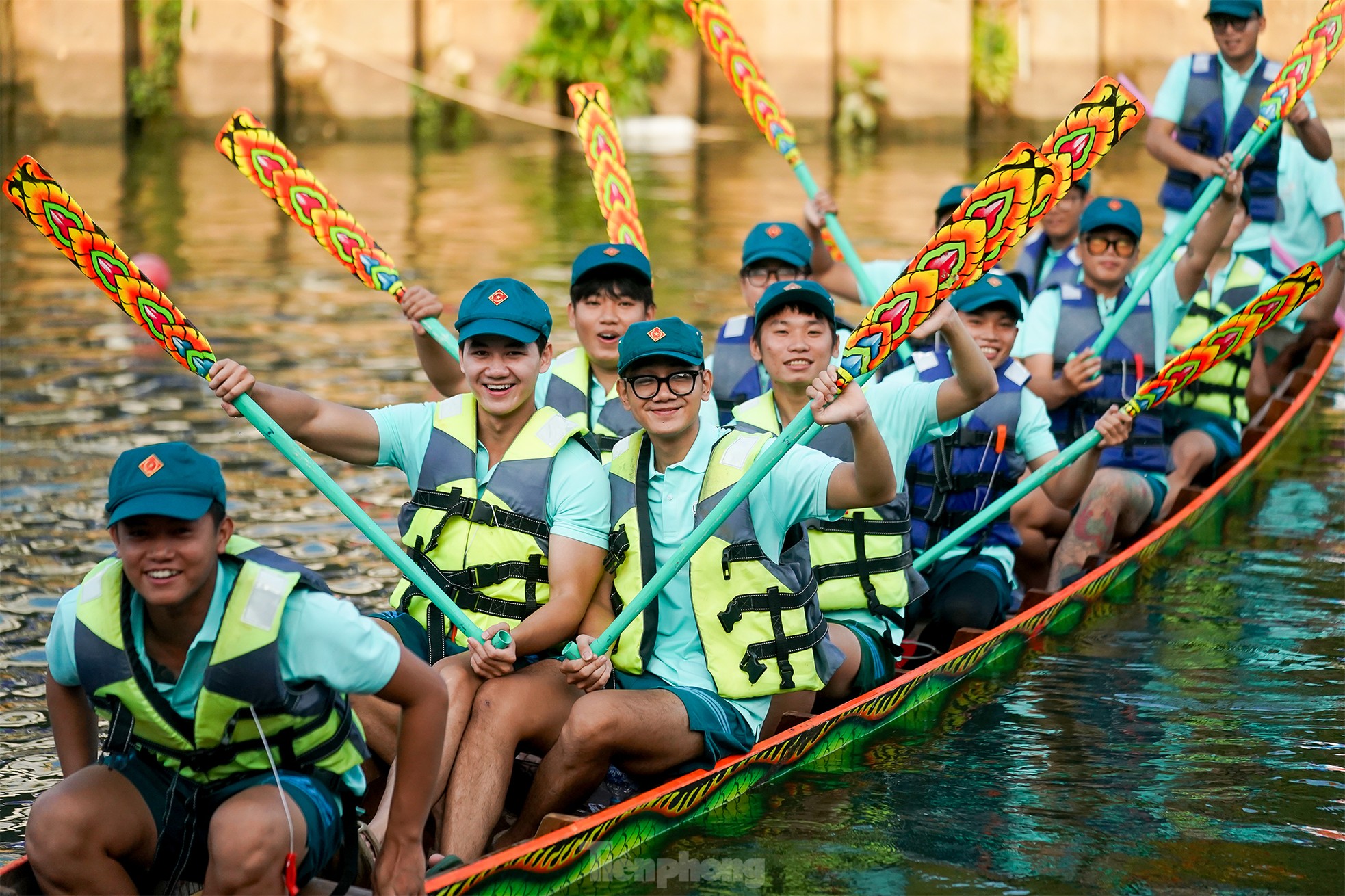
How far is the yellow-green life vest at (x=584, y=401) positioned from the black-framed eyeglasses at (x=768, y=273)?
82cm

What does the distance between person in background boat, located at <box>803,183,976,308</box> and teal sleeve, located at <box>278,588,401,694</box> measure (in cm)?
Answer: 386

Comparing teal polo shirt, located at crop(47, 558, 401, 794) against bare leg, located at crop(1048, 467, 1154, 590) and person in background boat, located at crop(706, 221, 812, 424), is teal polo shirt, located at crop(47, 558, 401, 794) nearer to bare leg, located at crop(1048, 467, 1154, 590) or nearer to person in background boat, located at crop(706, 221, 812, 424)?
person in background boat, located at crop(706, 221, 812, 424)

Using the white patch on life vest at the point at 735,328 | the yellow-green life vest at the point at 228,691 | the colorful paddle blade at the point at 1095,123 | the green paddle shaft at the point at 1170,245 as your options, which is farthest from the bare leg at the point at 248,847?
the green paddle shaft at the point at 1170,245

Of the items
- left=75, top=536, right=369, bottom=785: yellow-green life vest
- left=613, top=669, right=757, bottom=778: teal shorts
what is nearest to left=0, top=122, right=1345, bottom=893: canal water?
left=613, top=669, right=757, bottom=778: teal shorts

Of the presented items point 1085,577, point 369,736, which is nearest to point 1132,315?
point 1085,577

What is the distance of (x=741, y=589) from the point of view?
3869mm

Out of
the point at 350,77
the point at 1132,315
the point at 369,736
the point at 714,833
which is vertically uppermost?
the point at 350,77

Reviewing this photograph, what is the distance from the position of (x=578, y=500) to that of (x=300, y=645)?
1023mm

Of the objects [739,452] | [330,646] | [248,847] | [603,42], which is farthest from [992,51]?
[248,847]

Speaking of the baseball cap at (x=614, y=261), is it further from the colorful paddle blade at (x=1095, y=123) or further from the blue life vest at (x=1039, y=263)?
the blue life vest at (x=1039, y=263)

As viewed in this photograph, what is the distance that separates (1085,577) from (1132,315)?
1.13m

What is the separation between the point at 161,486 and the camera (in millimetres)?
2879

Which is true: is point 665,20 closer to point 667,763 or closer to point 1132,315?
point 1132,315

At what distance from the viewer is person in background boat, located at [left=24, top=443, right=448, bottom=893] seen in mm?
2922
